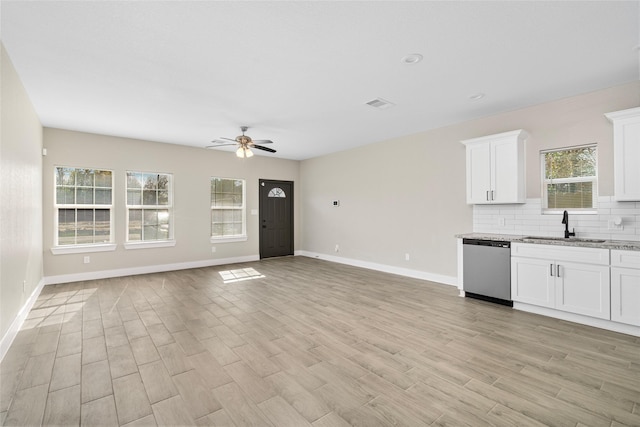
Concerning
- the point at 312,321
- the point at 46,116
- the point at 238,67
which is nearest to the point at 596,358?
the point at 312,321

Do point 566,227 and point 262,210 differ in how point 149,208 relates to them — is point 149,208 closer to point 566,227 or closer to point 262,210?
point 262,210

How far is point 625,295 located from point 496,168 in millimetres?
2078

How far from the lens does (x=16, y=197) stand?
10.5ft

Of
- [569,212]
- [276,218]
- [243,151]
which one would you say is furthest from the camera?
[276,218]

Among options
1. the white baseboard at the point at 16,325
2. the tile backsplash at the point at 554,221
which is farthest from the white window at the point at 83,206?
the tile backsplash at the point at 554,221

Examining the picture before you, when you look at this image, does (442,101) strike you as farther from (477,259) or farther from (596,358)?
(596,358)

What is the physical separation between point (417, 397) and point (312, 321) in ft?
5.29

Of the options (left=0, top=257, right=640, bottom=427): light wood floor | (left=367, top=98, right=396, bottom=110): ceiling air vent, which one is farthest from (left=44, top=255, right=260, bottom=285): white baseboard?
(left=367, top=98, right=396, bottom=110): ceiling air vent

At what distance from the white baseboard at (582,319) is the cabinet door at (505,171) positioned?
1.46 meters

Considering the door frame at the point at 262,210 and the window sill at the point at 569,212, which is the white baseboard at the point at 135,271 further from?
the window sill at the point at 569,212

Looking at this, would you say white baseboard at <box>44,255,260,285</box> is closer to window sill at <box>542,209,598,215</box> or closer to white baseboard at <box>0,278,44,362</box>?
white baseboard at <box>0,278,44,362</box>

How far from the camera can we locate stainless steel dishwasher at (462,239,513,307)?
12.8 ft

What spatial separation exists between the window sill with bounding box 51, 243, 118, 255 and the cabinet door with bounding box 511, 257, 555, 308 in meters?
6.98

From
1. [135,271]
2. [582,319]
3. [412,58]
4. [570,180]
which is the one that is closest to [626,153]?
[570,180]
